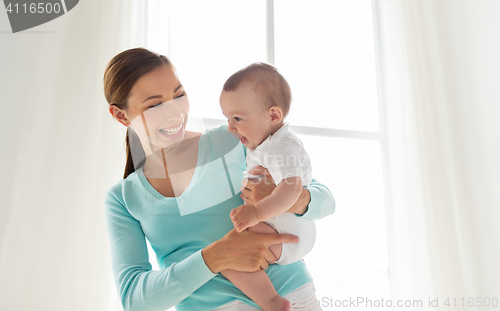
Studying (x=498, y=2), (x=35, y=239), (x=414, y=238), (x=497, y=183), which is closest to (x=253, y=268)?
(x=35, y=239)

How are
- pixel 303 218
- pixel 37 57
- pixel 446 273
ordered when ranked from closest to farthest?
1. pixel 303 218
2. pixel 37 57
3. pixel 446 273

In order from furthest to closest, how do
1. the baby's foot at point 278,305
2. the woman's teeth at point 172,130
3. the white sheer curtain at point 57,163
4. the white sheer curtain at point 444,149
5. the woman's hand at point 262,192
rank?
the white sheer curtain at point 444,149
the white sheer curtain at point 57,163
the woman's teeth at point 172,130
the woman's hand at point 262,192
the baby's foot at point 278,305

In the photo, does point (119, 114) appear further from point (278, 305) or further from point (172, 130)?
point (278, 305)

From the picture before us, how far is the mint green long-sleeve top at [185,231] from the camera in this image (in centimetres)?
91

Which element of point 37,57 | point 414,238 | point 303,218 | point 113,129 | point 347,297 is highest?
point 37,57

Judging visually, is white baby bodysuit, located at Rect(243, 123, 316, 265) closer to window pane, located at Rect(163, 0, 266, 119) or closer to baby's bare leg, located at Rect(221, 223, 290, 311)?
baby's bare leg, located at Rect(221, 223, 290, 311)

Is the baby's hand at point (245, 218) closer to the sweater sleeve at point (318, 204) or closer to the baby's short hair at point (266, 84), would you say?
A: the sweater sleeve at point (318, 204)

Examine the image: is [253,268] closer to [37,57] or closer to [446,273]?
[37,57]

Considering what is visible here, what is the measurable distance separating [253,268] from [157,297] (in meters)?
0.26

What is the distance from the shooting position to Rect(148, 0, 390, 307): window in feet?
6.69

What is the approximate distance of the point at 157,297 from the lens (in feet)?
2.98

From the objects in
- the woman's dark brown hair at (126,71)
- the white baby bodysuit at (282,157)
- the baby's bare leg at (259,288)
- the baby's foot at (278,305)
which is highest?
the woman's dark brown hair at (126,71)

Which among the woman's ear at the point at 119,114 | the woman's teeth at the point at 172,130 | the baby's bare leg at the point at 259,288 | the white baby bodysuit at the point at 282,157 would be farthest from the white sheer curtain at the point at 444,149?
the woman's ear at the point at 119,114

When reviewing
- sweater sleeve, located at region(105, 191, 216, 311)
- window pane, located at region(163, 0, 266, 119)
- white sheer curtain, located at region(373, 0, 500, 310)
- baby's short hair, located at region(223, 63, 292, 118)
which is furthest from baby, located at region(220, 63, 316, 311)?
white sheer curtain, located at region(373, 0, 500, 310)
